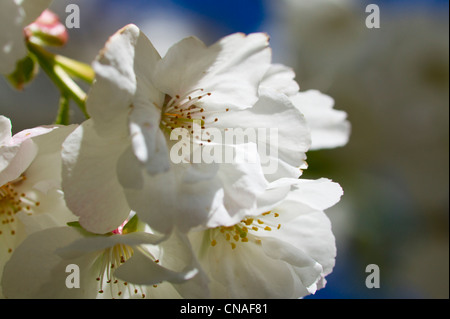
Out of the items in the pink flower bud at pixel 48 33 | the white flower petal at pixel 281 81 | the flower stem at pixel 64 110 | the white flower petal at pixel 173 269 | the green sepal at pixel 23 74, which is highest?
the pink flower bud at pixel 48 33

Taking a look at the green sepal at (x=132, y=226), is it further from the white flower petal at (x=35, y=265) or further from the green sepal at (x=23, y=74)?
the green sepal at (x=23, y=74)

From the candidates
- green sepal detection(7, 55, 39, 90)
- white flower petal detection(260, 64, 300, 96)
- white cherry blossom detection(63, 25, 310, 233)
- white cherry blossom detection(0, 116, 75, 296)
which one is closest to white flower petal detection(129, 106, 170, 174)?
white cherry blossom detection(63, 25, 310, 233)

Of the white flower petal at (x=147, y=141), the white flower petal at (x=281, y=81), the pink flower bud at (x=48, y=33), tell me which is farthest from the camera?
the pink flower bud at (x=48, y=33)

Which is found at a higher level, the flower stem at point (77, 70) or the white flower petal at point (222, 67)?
the flower stem at point (77, 70)

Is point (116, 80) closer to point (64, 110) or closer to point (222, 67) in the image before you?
point (222, 67)

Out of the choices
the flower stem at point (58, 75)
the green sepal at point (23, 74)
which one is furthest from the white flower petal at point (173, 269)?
the green sepal at point (23, 74)

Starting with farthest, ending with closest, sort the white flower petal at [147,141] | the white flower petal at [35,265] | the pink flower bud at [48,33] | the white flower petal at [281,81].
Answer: the pink flower bud at [48,33] → the white flower petal at [281,81] → the white flower petal at [35,265] → the white flower petal at [147,141]

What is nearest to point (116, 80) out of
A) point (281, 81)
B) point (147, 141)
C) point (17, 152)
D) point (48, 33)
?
point (147, 141)

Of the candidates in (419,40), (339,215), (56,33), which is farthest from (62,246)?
(419,40)

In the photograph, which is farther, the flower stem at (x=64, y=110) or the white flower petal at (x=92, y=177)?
the flower stem at (x=64, y=110)
